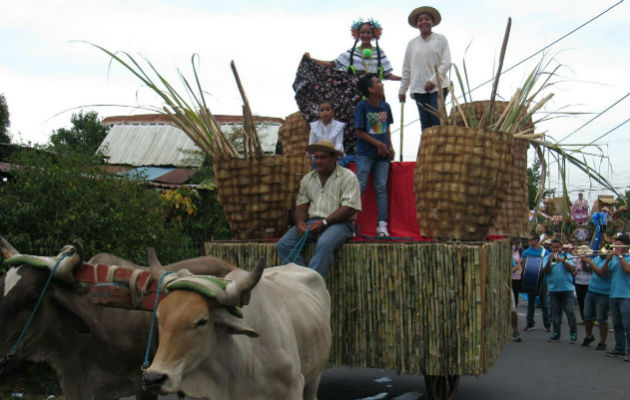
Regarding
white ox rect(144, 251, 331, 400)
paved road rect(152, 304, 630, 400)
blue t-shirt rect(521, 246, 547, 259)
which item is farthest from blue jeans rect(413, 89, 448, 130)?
blue t-shirt rect(521, 246, 547, 259)

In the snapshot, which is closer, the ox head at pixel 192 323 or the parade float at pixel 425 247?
the ox head at pixel 192 323

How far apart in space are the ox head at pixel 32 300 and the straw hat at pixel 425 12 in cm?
479

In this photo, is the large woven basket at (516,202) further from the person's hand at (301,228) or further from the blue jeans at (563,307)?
the blue jeans at (563,307)

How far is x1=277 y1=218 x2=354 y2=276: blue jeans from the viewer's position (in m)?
5.17

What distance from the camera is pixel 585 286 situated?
11789 mm

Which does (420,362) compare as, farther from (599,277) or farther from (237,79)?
(599,277)

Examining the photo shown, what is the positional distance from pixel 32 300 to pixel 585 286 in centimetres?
1065

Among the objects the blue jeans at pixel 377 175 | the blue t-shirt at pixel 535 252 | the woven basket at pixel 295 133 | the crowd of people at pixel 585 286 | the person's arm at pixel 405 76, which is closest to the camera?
the blue jeans at pixel 377 175

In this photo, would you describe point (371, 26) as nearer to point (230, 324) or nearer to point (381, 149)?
point (381, 149)

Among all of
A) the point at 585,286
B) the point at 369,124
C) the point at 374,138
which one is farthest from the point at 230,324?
the point at 585,286

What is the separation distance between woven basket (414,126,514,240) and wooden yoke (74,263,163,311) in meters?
2.60

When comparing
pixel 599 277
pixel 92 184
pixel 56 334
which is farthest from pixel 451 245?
pixel 599 277

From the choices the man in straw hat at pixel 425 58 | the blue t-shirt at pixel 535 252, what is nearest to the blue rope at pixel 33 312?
the man in straw hat at pixel 425 58

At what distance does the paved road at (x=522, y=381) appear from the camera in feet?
21.6
